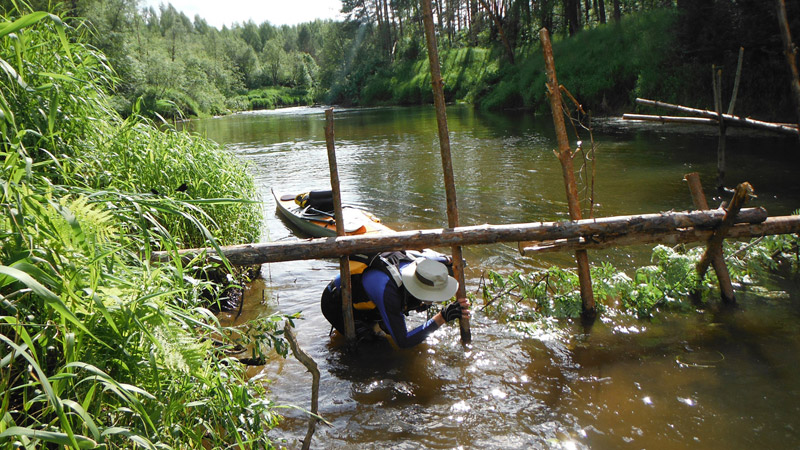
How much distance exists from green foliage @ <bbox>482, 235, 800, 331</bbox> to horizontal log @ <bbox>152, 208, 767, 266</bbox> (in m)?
0.67

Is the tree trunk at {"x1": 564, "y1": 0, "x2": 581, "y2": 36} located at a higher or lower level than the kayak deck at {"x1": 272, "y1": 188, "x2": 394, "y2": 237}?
higher

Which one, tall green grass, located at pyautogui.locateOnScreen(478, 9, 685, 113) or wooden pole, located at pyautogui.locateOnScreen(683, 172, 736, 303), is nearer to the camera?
wooden pole, located at pyautogui.locateOnScreen(683, 172, 736, 303)

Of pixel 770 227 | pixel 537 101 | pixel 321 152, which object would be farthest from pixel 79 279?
pixel 537 101

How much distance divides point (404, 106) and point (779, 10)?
33728 mm

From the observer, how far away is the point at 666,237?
4.89 m

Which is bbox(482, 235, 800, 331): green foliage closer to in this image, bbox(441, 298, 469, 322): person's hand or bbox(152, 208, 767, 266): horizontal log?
bbox(152, 208, 767, 266): horizontal log

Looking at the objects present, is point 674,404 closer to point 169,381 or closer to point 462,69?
point 169,381

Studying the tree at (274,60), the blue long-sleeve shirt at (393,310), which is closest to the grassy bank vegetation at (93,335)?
the blue long-sleeve shirt at (393,310)

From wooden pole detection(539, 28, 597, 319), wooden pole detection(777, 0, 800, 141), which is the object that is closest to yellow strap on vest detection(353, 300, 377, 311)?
wooden pole detection(539, 28, 597, 319)

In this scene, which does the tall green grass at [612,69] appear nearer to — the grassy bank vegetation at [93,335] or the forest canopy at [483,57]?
the forest canopy at [483,57]

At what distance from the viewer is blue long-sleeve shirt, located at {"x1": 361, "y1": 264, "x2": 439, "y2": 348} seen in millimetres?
4098

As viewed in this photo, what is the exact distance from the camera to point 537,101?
24.7 m

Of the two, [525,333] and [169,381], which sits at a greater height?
[169,381]

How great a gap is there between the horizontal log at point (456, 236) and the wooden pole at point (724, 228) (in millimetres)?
66
